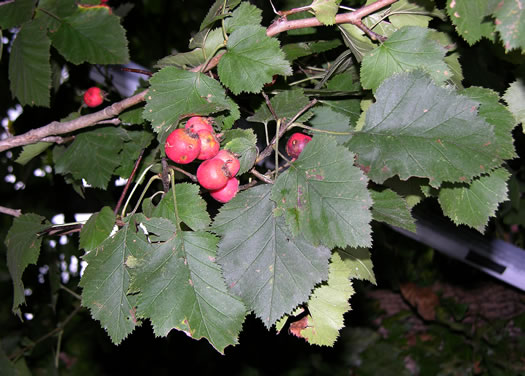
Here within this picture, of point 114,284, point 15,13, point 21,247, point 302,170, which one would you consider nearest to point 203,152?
point 302,170

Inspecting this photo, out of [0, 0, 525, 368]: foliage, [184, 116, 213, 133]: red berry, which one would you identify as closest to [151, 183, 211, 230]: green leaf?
[0, 0, 525, 368]: foliage

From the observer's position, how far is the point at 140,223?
2.61 ft

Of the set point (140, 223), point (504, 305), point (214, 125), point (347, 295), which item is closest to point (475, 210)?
point (347, 295)

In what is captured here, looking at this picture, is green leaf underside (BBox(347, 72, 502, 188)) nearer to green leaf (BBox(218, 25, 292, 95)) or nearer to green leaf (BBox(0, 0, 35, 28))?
green leaf (BBox(218, 25, 292, 95))

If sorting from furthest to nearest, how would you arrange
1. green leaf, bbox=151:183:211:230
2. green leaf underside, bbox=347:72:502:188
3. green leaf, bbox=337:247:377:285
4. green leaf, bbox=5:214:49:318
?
1. green leaf, bbox=5:214:49:318
2. green leaf, bbox=337:247:377:285
3. green leaf, bbox=151:183:211:230
4. green leaf underside, bbox=347:72:502:188

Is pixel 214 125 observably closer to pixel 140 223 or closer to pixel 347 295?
pixel 140 223

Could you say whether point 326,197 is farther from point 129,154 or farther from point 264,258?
point 129,154

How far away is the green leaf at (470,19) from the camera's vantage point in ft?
2.09

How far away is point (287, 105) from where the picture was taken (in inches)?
31.9

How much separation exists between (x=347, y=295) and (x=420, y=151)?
28 cm

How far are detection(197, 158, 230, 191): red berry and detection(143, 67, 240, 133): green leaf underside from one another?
0.10 metres

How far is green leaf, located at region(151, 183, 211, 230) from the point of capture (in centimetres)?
75

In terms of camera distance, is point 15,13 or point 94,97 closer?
point 15,13

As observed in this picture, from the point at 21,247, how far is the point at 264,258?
63 cm
